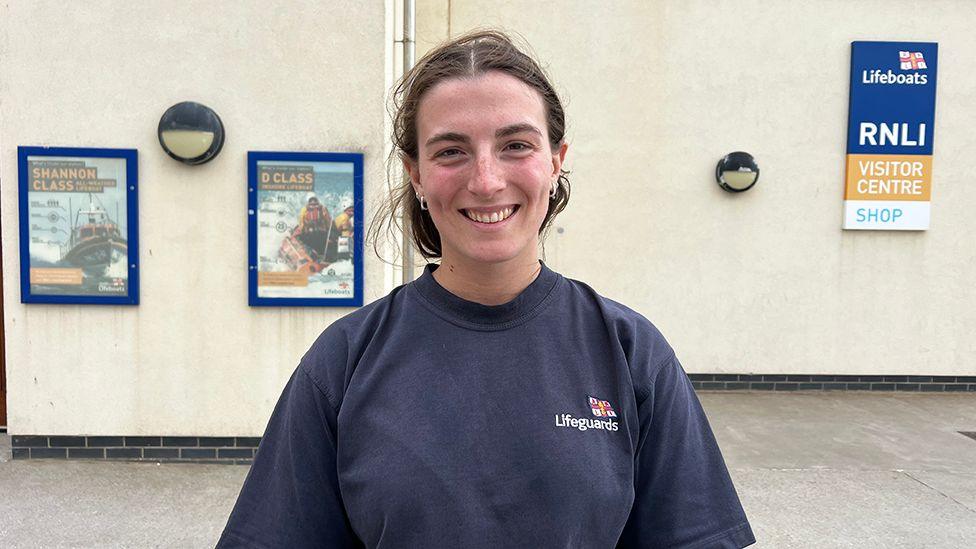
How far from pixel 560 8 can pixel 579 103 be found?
953 mm

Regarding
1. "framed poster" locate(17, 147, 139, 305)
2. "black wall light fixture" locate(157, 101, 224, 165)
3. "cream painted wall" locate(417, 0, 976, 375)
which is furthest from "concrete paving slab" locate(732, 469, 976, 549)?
"framed poster" locate(17, 147, 139, 305)

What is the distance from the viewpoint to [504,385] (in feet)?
4.37

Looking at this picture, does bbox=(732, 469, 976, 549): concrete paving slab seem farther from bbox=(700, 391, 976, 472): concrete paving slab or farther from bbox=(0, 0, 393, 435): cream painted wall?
bbox=(0, 0, 393, 435): cream painted wall

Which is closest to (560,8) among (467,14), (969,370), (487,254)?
(467,14)

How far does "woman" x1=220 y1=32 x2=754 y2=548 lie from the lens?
1263 mm

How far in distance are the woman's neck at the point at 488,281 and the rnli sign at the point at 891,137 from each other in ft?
23.6

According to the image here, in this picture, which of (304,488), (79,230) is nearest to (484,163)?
(304,488)

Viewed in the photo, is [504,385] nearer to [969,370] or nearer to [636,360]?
[636,360]

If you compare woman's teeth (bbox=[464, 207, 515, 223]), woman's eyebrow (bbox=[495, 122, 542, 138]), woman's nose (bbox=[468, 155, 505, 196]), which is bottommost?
woman's teeth (bbox=[464, 207, 515, 223])

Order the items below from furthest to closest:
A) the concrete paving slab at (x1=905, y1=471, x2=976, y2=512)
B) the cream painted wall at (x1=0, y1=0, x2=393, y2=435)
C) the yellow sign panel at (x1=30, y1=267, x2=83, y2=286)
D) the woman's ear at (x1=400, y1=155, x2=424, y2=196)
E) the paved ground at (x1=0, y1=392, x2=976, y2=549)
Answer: the yellow sign panel at (x1=30, y1=267, x2=83, y2=286), the cream painted wall at (x1=0, y1=0, x2=393, y2=435), the concrete paving slab at (x1=905, y1=471, x2=976, y2=512), the paved ground at (x1=0, y1=392, x2=976, y2=549), the woman's ear at (x1=400, y1=155, x2=424, y2=196)

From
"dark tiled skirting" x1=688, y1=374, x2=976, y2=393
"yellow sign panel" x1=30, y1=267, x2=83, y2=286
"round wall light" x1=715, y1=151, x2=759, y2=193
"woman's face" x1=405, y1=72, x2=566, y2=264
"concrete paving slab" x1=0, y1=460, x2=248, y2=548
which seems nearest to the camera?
"woman's face" x1=405, y1=72, x2=566, y2=264

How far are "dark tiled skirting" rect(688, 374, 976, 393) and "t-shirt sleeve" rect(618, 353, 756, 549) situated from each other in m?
6.67

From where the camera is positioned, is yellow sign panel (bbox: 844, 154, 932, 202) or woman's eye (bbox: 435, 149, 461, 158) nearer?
woman's eye (bbox: 435, 149, 461, 158)

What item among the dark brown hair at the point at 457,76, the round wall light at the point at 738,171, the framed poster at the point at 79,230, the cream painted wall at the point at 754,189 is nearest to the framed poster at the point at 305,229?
the framed poster at the point at 79,230
